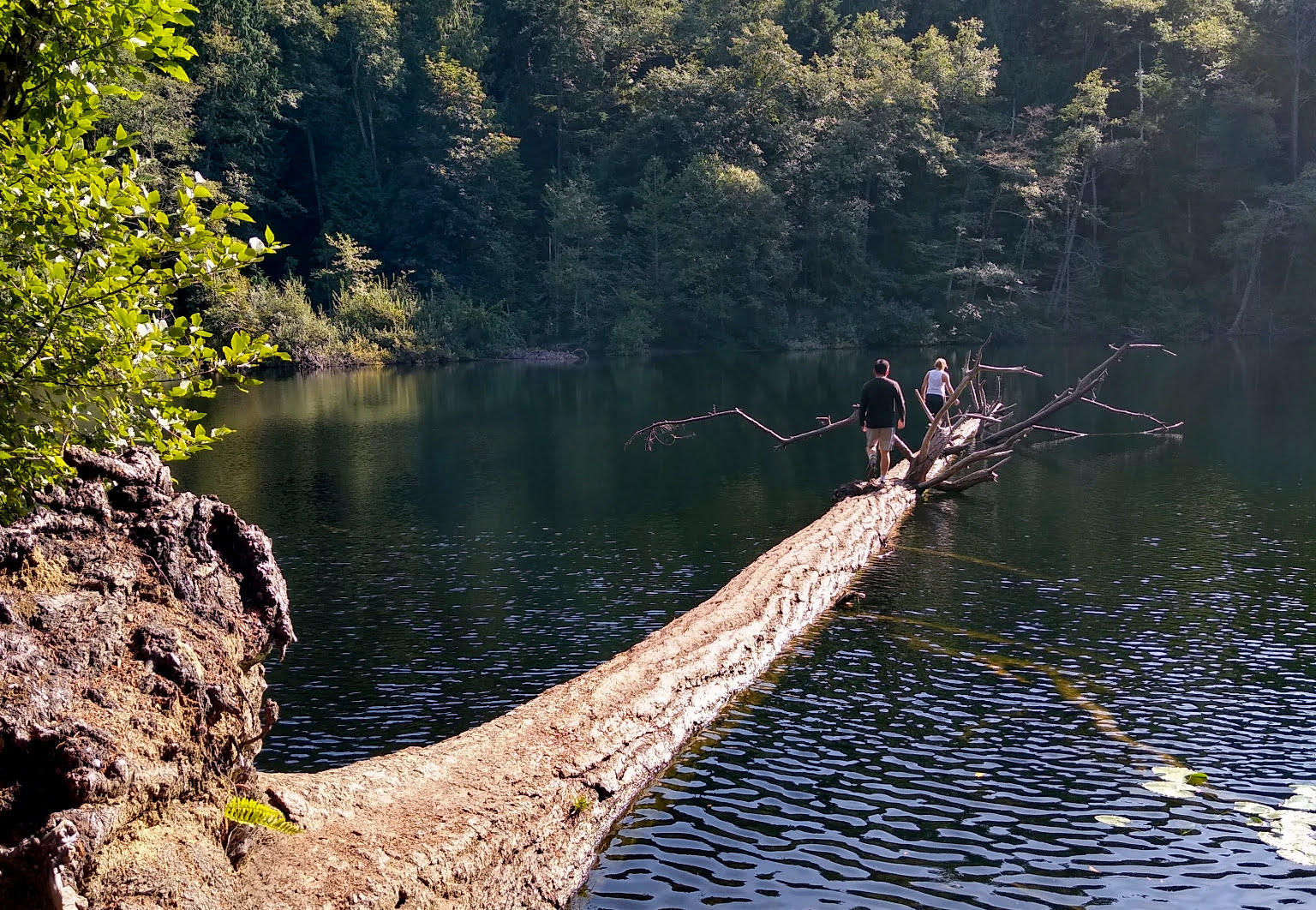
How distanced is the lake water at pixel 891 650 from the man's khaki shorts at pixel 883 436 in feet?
4.22

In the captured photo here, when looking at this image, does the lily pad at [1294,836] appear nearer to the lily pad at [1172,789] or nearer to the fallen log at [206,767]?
the lily pad at [1172,789]

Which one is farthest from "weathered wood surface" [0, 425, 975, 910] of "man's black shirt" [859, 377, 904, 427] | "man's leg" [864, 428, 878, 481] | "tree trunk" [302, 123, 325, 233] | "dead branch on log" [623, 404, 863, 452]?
"tree trunk" [302, 123, 325, 233]

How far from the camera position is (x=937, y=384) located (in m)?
20.7

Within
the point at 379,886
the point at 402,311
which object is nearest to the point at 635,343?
the point at 402,311

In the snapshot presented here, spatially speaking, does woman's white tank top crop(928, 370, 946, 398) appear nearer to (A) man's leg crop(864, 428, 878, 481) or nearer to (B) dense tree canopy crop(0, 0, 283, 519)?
(A) man's leg crop(864, 428, 878, 481)

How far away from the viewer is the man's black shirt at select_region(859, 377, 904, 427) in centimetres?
1750

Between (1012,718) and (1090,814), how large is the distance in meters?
1.84

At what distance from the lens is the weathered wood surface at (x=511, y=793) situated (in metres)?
5.88

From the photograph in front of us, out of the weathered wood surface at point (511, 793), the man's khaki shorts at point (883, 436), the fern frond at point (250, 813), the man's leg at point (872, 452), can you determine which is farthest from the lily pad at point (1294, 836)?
the man's leg at point (872, 452)

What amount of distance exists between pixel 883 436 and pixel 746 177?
42015 millimetres

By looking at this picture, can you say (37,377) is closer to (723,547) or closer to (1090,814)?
(1090,814)

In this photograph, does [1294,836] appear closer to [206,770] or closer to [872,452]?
[206,770]

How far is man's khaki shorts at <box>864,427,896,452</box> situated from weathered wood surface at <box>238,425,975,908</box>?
25.3 ft

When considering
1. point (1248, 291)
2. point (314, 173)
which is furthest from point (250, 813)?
point (1248, 291)
